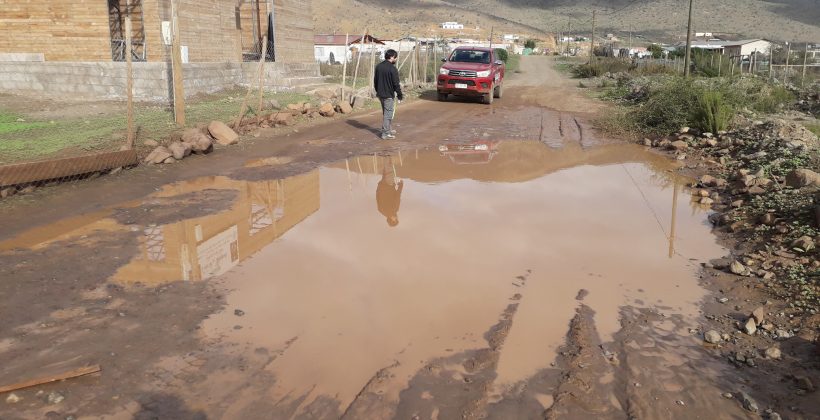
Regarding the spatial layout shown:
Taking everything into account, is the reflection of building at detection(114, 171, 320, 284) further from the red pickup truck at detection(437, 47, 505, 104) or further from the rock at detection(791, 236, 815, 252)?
the red pickup truck at detection(437, 47, 505, 104)

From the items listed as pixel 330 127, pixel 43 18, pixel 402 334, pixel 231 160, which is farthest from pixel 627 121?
pixel 43 18

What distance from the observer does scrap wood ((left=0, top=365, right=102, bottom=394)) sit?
359cm

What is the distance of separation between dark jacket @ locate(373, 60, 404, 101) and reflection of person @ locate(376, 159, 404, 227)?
3075mm

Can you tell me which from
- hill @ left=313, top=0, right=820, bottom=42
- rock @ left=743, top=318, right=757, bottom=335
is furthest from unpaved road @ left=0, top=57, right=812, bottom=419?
hill @ left=313, top=0, right=820, bottom=42

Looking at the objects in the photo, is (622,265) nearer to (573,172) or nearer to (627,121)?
(573,172)

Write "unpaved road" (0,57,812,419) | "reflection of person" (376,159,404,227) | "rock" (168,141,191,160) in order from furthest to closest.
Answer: "rock" (168,141,191,160), "reflection of person" (376,159,404,227), "unpaved road" (0,57,812,419)

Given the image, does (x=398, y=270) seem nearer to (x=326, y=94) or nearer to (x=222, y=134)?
(x=222, y=134)

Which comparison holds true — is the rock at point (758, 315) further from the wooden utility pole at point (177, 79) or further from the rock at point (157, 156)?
the wooden utility pole at point (177, 79)

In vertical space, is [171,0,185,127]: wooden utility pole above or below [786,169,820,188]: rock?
above

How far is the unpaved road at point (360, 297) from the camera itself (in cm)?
370

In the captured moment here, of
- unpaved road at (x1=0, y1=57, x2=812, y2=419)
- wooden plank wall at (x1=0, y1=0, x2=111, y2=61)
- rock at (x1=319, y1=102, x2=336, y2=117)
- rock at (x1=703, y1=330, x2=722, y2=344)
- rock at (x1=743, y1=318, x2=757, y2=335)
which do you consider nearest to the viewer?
unpaved road at (x1=0, y1=57, x2=812, y2=419)

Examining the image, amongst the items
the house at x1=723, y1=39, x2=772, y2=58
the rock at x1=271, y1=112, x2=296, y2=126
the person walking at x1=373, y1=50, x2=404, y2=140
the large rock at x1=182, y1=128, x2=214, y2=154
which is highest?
the house at x1=723, y1=39, x2=772, y2=58

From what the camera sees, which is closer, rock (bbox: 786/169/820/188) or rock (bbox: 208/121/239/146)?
rock (bbox: 786/169/820/188)

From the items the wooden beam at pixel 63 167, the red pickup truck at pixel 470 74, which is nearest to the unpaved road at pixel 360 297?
the wooden beam at pixel 63 167
